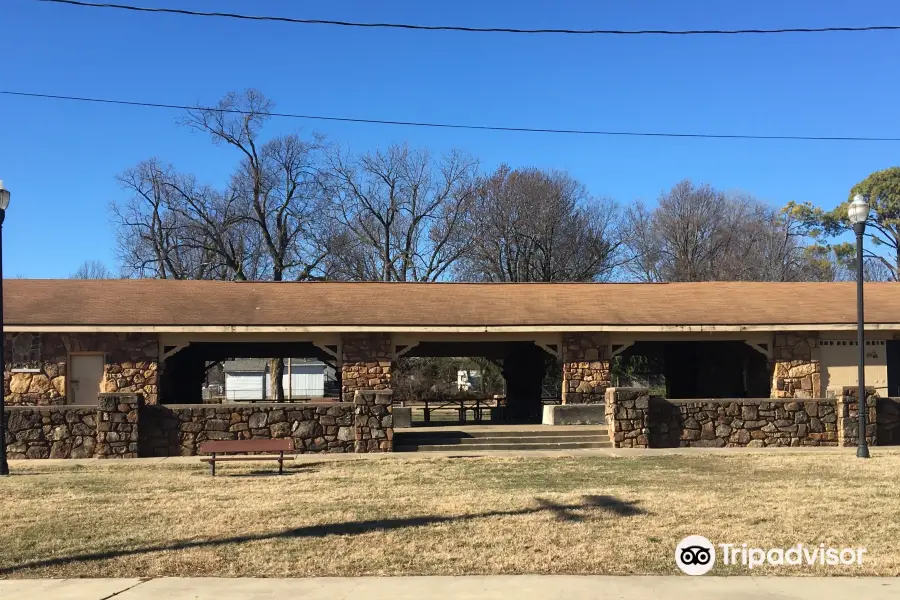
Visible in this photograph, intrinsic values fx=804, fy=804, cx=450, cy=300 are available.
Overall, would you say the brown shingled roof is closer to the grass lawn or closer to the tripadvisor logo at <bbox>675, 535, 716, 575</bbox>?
the grass lawn

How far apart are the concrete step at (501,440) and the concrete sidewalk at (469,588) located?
31.3 ft

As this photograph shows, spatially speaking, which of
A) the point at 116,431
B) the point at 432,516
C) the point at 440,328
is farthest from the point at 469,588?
the point at 440,328

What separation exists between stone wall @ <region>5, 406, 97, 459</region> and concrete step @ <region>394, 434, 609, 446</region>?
18.5 ft

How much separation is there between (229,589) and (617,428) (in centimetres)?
1069

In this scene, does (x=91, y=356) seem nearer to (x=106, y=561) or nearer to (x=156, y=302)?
(x=156, y=302)

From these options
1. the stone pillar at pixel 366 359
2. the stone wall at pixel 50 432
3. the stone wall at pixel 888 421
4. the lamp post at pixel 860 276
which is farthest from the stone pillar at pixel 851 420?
the stone wall at pixel 50 432

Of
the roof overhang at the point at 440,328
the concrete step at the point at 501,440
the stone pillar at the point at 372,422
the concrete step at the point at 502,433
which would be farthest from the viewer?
the roof overhang at the point at 440,328

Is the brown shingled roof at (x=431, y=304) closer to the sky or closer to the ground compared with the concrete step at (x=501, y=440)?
closer to the sky

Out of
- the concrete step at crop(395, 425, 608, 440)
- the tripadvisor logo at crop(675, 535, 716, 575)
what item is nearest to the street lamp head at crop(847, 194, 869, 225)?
the concrete step at crop(395, 425, 608, 440)

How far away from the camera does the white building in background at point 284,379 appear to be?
53125 millimetres

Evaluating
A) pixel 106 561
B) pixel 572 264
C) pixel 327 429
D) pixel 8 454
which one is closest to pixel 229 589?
pixel 106 561

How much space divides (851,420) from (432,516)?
34.4 ft

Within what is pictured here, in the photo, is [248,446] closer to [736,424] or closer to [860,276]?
[736,424]

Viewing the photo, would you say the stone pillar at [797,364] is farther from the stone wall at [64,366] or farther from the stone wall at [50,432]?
the stone wall at [50,432]
